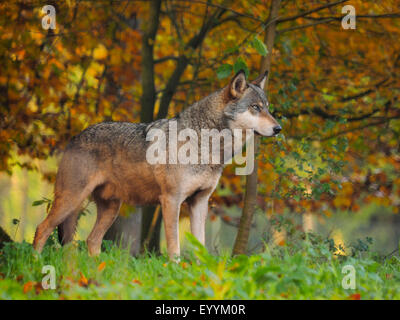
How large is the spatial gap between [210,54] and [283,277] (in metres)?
9.46

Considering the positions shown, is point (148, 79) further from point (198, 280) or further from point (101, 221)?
point (198, 280)

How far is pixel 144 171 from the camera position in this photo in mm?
6172

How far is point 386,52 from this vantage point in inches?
423

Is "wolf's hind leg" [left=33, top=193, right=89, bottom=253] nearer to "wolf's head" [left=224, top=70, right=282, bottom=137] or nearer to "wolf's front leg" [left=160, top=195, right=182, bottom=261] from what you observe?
"wolf's front leg" [left=160, top=195, right=182, bottom=261]

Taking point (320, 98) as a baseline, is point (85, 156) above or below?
below

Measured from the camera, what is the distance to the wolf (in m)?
5.86

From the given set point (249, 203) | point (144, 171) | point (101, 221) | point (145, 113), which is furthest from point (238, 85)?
point (145, 113)

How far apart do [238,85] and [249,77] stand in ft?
12.2

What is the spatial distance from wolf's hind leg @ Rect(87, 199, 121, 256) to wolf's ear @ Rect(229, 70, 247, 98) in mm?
2168

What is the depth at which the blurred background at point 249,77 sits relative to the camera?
26.6ft

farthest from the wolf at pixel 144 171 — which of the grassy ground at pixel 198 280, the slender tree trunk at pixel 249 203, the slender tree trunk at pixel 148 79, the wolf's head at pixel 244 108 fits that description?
the slender tree trunk at pixel 148 79

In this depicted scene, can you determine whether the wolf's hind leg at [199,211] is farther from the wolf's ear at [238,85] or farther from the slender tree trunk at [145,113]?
the slender tree trunk at [145,113]
